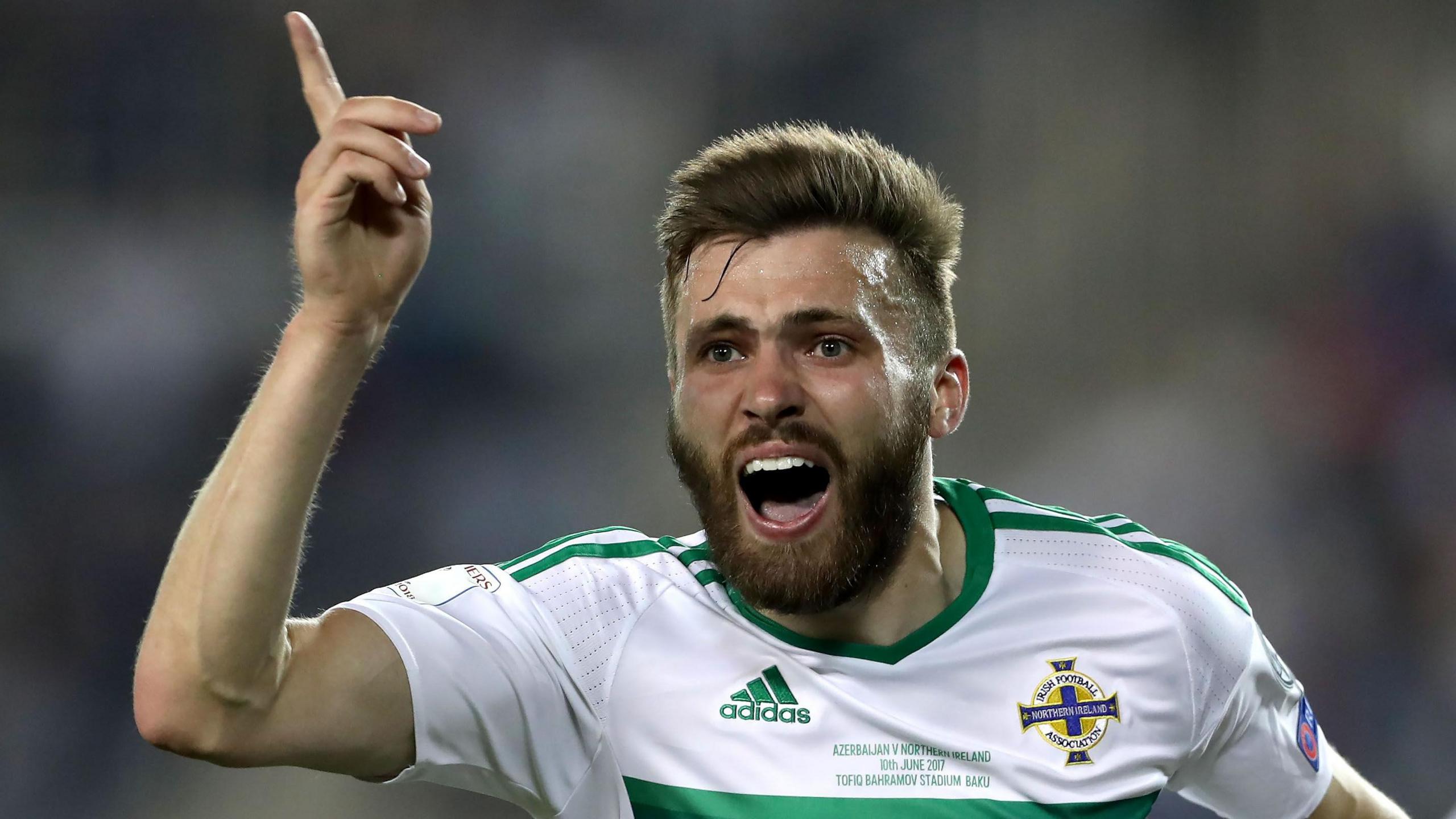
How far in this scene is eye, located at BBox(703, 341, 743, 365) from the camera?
234 centimetres

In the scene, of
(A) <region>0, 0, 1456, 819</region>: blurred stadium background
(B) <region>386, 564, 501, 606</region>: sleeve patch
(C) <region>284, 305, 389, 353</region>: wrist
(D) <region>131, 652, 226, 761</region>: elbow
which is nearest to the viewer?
(D) <region>131, 652, 226, 761</region>: elbow

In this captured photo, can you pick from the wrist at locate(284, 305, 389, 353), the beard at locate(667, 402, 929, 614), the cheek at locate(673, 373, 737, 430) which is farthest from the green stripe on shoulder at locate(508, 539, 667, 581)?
the wrist at locate(284, 305, 389, 353)

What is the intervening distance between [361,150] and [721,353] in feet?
2.77

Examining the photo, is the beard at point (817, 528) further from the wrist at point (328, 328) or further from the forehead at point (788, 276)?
the wrist at point (328, 328)

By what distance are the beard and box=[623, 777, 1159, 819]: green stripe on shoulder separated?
0.32m

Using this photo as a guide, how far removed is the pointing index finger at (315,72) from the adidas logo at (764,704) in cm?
116

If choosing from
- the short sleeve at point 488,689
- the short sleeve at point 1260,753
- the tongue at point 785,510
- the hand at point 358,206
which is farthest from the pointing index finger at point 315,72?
the short sleeve at point 1260,753

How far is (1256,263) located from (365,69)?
3711 millimetres

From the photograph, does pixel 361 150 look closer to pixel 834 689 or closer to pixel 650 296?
pixel 834 689

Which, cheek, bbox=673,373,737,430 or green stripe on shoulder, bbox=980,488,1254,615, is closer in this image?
cheek, bbox=673,373,737,430

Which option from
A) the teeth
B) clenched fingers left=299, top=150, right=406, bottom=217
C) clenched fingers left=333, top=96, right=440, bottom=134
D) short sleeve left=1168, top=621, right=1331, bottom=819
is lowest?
short sleeve left=1168, top=621, right=1331, bottom=819

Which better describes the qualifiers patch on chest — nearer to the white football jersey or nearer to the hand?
the white football jersey

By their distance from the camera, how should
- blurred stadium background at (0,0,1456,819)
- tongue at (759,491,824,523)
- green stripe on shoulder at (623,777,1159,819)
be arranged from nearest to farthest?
green stripe on shoulder at (623,777,1159,819), tongue at (759,491,824,523), blurred stadium background at (0,0,1456,819)

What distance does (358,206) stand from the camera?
1794mm
